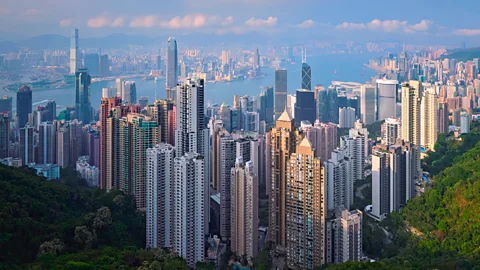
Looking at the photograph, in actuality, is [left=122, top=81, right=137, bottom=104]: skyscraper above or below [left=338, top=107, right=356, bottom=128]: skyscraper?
above

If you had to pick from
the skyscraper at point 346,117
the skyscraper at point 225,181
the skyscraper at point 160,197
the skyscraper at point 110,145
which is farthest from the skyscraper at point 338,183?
the skyscraper at point 346,117

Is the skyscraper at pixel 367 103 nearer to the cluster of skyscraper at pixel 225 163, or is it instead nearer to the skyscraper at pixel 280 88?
the skyscraper at pixel 280 88

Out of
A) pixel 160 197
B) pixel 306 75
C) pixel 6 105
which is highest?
pixel 306 75

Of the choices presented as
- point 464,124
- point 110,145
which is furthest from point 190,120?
point 464,124

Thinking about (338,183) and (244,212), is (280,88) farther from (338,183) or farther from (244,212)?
(244,212)

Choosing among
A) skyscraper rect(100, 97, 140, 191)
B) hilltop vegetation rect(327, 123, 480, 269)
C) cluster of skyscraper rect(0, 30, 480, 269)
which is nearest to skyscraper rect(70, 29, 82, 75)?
cluster of skyscraper rect(0, 30, 480, 269)

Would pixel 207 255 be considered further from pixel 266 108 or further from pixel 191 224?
pixel 266 108

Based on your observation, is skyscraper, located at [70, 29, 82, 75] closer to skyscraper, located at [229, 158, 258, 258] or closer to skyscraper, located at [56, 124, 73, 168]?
skyscraper, located at [56, 124, 73, 168]
